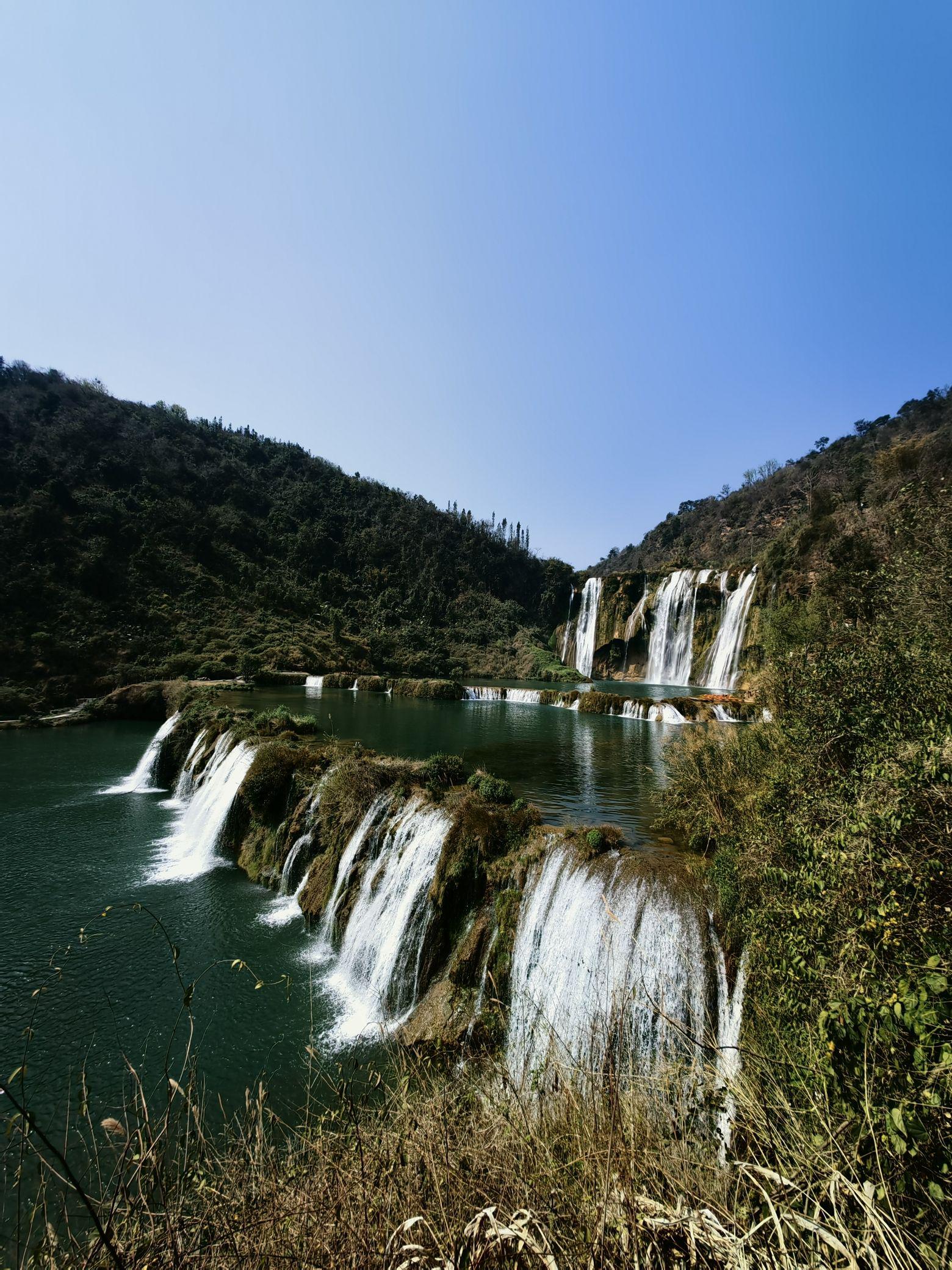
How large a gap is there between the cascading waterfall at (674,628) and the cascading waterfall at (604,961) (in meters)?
42.3

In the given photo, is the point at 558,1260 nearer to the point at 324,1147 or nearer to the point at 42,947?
the point at 324,1147

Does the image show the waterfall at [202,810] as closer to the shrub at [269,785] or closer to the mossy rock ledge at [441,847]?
the mossy rock ledge at [441,847]

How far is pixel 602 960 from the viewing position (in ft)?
21.0

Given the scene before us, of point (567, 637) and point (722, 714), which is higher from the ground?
point (567, 637)

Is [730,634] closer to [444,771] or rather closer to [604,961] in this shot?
[444,771]

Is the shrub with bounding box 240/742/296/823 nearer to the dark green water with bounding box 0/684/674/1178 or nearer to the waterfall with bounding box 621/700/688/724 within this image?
the dark green water with bounding box 0/684/674/1178

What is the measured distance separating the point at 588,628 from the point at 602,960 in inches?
2172

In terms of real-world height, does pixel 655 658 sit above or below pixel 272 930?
above

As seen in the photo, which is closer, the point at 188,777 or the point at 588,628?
the point at 188,777

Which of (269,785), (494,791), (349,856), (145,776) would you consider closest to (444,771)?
(494,791)

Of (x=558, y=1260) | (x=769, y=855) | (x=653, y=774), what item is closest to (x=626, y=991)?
(x=769, y=855)

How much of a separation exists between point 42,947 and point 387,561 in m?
73.5

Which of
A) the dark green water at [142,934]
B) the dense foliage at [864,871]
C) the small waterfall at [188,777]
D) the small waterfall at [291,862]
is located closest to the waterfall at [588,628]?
the dark green water at [142,934]

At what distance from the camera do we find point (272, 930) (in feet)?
31.5
